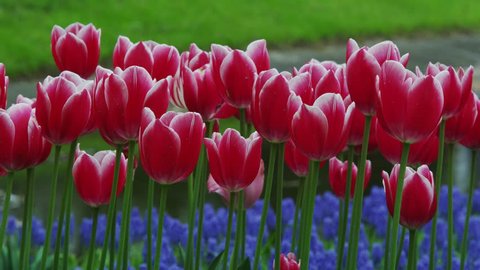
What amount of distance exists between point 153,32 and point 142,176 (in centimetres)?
501

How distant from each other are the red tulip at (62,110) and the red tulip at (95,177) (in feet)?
0.67

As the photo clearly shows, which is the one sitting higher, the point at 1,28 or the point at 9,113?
the point at 9,113

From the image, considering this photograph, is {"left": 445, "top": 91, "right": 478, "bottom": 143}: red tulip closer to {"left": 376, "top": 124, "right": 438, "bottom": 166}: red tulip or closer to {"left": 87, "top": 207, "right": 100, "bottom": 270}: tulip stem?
{"left": 376, "top": 124, "right": 438, "bottom": 166}: red tulip

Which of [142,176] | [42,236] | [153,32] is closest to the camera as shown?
[42,236]

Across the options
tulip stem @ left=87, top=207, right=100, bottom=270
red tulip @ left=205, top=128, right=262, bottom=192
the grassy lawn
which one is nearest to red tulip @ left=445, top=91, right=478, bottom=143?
red tulip @ left=205, top=128, right=262, bottom=192

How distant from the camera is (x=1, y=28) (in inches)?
439

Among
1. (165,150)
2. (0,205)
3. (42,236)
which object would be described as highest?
(165,150)

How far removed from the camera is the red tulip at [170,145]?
1949 millimetres

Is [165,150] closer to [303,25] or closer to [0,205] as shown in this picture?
[0,205]

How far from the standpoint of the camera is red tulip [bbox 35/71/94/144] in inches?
79.9

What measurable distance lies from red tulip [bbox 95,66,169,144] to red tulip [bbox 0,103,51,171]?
0.14 metres

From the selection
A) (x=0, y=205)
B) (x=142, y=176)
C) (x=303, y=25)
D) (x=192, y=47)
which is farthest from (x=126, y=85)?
(x=303, y=25)

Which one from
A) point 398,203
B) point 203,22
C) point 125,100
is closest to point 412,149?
Result: point 398,203

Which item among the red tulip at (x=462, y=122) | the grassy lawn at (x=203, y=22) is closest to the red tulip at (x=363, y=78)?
the red tulip at (x=462, y=122)
